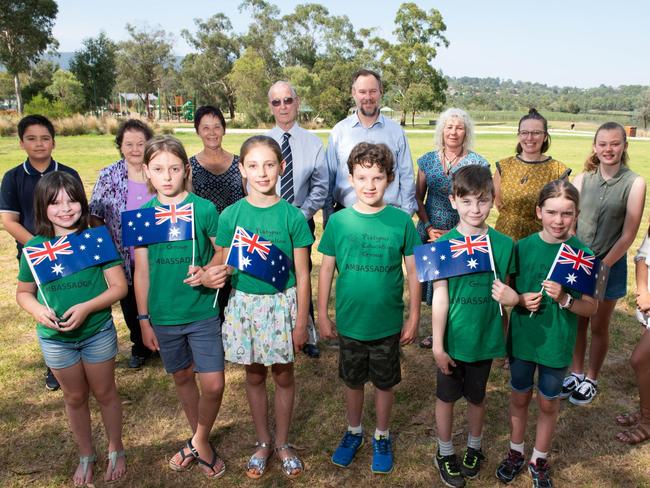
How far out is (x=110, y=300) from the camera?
284cm

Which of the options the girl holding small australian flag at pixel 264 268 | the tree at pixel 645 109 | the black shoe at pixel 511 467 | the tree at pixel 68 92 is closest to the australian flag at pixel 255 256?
the girl holding small australian flag at pixel 264 268

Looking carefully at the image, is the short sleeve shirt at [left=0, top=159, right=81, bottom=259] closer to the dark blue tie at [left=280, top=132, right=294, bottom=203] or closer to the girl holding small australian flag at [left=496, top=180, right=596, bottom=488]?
the dark blue tie at [left=280, top=132, right=294, bottom=203]

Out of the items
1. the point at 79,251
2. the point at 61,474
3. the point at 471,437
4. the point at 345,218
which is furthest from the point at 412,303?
the point at 61,474

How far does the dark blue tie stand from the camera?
430 centimetres

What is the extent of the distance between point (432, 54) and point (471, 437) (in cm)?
6068

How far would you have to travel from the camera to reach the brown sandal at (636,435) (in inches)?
133

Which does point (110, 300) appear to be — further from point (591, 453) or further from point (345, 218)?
point (591, 453)

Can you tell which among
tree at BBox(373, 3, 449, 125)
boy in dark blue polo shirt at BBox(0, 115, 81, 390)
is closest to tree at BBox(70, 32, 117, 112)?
tree at BBox(373, 3, 449, 125)

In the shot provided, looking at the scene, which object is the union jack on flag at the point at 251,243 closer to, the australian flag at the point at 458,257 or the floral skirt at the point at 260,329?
the floral skirt at the point at 260,329

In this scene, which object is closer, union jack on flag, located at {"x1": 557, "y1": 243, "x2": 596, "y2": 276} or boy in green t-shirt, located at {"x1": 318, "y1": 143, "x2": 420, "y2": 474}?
union jack on flag, located at {"x1": 557, "y1": 243, "x2": 596, "y2": 276}

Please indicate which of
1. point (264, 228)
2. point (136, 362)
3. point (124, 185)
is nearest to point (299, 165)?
point (124, 185)

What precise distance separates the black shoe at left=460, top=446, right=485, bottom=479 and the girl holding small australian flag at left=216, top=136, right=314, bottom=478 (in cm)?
121

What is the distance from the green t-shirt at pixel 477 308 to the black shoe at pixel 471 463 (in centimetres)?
67

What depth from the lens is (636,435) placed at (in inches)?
134
